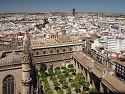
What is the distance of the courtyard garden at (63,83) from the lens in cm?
3169

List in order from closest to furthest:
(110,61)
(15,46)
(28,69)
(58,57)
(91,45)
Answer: (28,69), (15,46), (110,61), (58,57), (91,45)

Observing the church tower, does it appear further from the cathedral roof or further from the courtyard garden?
the courtyard garden

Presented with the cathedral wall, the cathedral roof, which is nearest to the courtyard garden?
the cathedral wall

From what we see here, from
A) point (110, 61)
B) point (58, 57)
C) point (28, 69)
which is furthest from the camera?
point (58, 57)

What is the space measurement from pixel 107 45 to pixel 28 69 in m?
38.3

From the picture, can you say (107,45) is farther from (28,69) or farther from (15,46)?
(28,69)

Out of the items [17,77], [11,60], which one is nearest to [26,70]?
[17,77]

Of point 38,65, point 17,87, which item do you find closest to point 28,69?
point 17,87

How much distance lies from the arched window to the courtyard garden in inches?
266

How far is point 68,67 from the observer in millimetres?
44438

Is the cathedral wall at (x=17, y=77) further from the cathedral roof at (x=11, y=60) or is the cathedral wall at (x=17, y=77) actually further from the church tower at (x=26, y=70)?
the church tower at (x=26, y=70)

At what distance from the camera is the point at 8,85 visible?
21.3m

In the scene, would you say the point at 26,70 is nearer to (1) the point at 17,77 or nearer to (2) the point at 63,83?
(1) the point at 17,77

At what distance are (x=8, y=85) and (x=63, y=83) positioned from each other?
46.1ft
